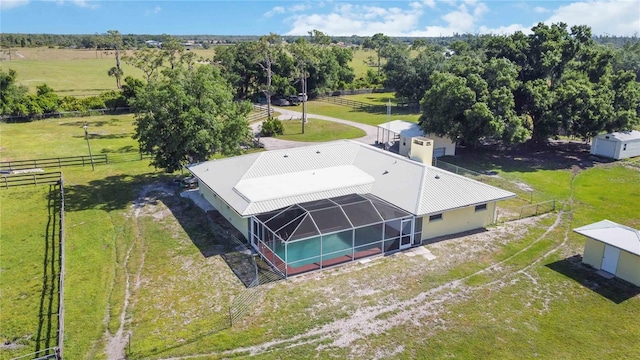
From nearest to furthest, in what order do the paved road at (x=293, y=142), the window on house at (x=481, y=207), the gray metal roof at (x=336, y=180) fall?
1. the gray metal roof at (x=336, y=180)
2. the window on house at (x=481, y=207)
3. the paved road at (x=293, y=142)

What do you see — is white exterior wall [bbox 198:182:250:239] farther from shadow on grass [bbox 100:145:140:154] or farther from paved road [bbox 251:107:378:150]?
shadow on grass [bbox 100:145:140:154]

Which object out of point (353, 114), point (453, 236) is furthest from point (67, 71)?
point (453, 236)

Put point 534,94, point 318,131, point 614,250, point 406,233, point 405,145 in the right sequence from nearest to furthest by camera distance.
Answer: point 614,250 → point 406,233 → point 534,94 → point 405,145 → point 318,131

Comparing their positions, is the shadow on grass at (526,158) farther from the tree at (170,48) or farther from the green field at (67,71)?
the green field at (67,71)

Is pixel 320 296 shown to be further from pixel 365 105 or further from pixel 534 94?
pixel 365 105

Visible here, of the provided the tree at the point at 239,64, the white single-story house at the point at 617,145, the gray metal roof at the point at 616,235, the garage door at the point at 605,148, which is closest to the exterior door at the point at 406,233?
the gray metal roof at the point at 616,235

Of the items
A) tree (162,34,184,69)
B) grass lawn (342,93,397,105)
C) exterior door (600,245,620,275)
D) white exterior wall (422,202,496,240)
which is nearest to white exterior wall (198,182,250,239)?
white exterior wall (422,202,496,240)
